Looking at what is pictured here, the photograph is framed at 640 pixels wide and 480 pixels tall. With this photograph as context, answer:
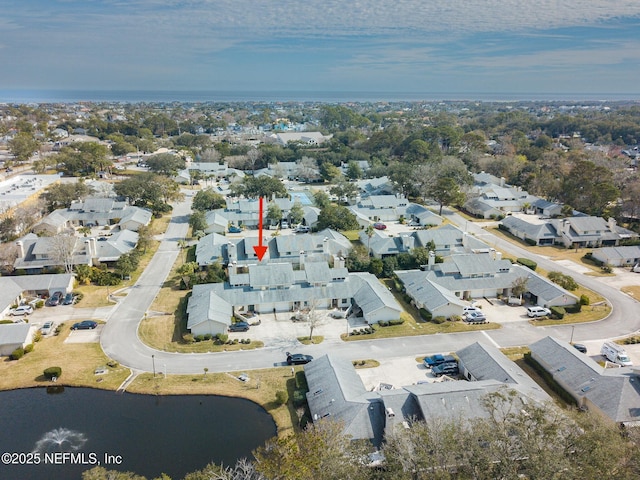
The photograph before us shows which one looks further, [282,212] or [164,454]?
[282,212]

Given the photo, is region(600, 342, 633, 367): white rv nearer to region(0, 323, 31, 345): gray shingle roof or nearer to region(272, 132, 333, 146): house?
region(0, 323, 31, 345): gray shingle roof

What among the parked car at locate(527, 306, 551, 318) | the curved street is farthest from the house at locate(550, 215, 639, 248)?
the parked car at locate(527, 306, 551, 318)

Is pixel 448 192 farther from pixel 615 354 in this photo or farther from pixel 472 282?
pixel 615 354

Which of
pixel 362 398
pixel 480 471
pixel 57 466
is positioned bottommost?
pixel 57 466

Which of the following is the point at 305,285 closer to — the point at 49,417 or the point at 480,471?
the point at 49,417

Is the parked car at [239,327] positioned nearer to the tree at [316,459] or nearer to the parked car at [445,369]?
the parked car at [445,369]

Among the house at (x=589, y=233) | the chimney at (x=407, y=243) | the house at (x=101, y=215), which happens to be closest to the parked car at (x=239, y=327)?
the chimney at (x=407, y=243)

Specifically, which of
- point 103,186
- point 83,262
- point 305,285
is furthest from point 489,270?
point 103,186

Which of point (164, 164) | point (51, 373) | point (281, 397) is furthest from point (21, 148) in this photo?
point (281, 397)
